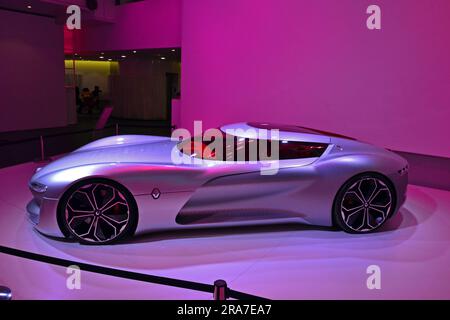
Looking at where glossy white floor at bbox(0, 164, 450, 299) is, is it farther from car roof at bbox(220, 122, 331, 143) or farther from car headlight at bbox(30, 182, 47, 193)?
car roof at bbox(220, 122, 331, 143)

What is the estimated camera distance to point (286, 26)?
24.4 feet

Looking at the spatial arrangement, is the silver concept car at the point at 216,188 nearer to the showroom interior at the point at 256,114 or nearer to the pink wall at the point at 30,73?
the showroom interior at the point at 256,114

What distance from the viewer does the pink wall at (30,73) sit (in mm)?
11266

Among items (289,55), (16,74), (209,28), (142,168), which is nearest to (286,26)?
(289,55)

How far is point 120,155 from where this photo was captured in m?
3.84

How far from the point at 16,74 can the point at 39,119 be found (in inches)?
56.3

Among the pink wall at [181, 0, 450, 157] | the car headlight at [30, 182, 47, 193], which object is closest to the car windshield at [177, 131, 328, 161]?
the car headlight at [30, 182, 47, 193]

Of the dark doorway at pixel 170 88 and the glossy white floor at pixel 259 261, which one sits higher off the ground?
the dark doorway at pixel 170 88

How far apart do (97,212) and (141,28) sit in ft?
30.2

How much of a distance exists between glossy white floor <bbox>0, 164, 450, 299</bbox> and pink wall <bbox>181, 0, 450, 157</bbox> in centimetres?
222

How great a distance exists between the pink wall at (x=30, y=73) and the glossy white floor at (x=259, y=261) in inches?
324

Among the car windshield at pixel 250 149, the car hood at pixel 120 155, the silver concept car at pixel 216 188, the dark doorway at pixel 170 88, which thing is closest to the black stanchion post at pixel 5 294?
the silver concept car at pixel 216 188

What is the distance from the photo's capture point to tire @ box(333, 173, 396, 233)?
Answer: 3924 mm
